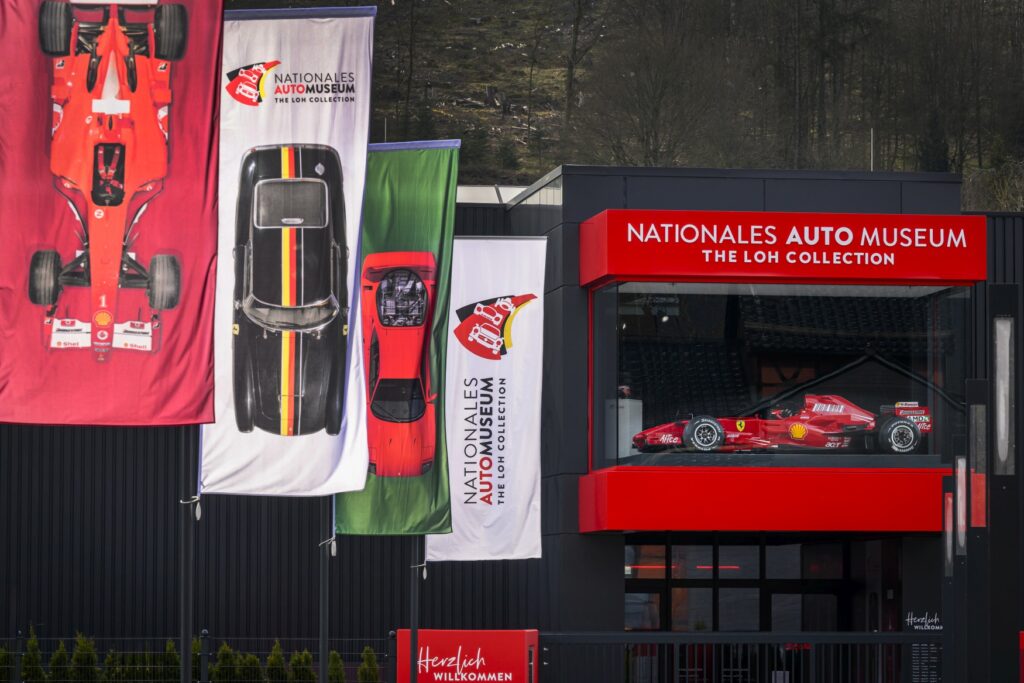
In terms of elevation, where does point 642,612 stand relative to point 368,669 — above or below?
above

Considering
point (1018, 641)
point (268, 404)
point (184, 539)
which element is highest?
point (268, 404)

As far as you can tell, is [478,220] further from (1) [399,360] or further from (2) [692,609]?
(1) [399,360]

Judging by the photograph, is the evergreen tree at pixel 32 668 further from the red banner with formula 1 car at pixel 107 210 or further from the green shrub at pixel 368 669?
the red banner with formula 1 car at pixel 107 210

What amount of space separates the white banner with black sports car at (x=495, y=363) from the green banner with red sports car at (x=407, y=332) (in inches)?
142

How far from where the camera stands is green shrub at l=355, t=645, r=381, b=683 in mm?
23984

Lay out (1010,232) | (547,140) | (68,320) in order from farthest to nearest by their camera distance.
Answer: (547,140), (1010,232), (68,320)

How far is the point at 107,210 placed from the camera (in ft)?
53.5

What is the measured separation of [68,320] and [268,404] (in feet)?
7.32

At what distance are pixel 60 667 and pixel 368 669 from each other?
4641 millimetres

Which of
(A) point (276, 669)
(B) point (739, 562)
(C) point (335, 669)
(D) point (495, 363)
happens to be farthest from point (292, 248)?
(B) point (739, 562)

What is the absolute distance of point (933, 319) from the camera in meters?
24.4

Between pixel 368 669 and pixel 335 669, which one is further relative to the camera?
pixel 335 669

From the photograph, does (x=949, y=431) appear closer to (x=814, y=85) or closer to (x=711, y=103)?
(x=711, y=103)

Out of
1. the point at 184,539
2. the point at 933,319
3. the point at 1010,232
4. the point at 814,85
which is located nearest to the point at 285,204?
the point at 184,539
